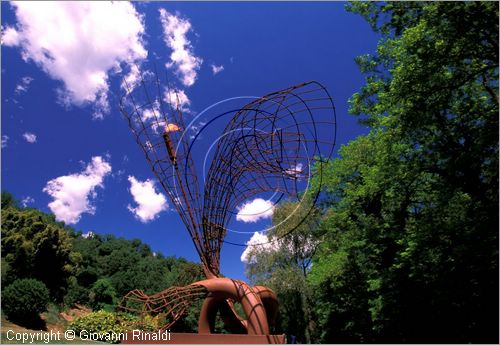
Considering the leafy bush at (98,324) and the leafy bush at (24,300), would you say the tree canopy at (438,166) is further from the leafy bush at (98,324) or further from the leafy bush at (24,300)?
the leafy bush at (24,300)

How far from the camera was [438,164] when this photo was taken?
13211mm

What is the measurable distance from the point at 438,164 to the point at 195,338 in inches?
395

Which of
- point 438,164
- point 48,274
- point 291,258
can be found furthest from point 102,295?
point 438,164

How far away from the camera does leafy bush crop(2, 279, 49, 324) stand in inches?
878

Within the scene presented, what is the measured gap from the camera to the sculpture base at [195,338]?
8.38 metres

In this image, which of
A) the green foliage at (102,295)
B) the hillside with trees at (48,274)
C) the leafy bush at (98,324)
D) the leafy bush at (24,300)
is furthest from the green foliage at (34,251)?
the green foliage at (102,295)

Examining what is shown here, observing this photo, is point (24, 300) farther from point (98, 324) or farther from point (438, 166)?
point (438, 166)

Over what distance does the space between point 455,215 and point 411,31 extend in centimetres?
633

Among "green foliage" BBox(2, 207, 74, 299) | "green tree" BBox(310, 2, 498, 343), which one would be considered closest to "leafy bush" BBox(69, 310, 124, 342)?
"green foliage" BBox(2, 207, 74, 299)

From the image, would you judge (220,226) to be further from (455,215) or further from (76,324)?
(76,324)

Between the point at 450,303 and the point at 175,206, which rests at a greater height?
the point at 175,206

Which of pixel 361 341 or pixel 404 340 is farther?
pixel 361 341

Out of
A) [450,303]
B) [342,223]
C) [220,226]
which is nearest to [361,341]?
[342,223]

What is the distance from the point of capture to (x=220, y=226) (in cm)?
998
